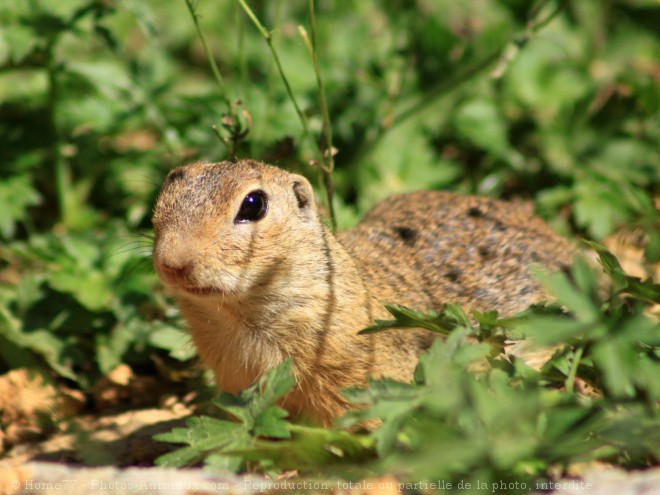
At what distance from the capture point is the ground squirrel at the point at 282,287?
10.1 feet

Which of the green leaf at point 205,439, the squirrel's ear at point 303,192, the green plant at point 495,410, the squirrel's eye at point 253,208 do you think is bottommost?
the green leaf at point 205,439

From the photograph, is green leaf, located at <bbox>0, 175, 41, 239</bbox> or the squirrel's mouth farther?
green leaf, located at <bbox>0, 175, 41, 239</bbox>

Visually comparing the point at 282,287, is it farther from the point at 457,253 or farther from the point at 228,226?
the point at 457,253

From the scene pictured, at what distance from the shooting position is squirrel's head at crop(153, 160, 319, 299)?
2.99 metres

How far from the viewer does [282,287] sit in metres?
3.28

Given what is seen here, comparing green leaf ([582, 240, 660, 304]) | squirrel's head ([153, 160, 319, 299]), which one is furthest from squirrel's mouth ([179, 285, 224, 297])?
green leaf ([582, 240, 660, 304])

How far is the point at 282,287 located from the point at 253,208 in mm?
335

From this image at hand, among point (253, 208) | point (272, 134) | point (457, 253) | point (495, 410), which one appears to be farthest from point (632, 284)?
point (272, 134)

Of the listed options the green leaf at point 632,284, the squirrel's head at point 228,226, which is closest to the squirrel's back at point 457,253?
the squirrel's head at point 228,226

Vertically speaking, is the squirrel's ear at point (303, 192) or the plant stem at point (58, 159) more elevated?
the plant stem at point (58, 159)

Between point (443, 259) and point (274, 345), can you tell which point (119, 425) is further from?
point (443, 259)

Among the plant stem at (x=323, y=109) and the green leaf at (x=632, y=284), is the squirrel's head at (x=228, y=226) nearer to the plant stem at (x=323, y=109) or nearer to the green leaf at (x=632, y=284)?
the plant stem at (x=323, y=109)

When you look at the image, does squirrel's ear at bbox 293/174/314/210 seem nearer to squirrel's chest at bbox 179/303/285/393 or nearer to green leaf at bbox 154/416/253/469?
squirrel's chest at bbox 179/303/285/393

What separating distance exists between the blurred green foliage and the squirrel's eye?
778mm
